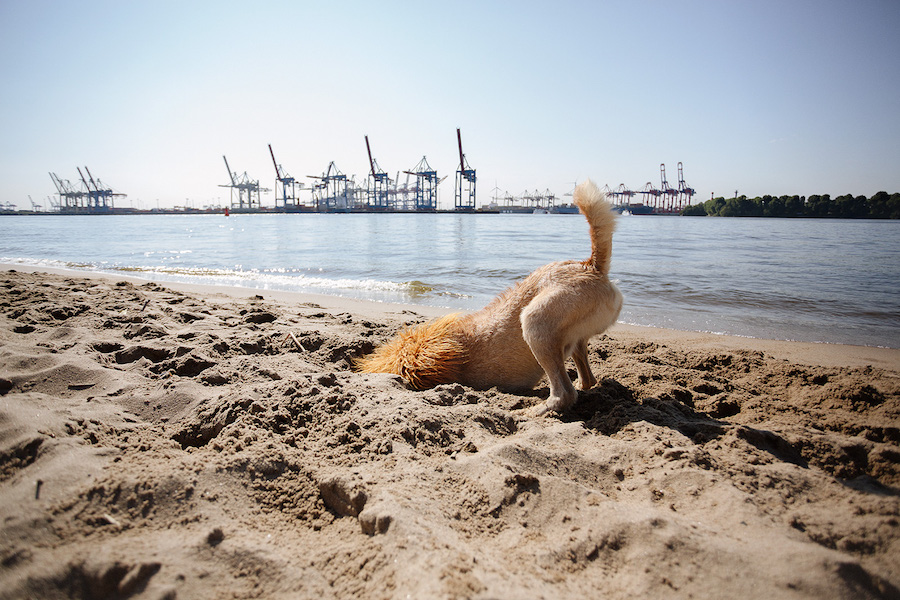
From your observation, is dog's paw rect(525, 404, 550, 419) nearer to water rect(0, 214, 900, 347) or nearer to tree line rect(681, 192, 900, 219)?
water rect(0, 214, 900, 347)

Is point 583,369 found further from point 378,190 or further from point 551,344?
point 378,190

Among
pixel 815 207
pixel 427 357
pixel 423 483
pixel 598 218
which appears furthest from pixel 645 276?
pixel 815 207

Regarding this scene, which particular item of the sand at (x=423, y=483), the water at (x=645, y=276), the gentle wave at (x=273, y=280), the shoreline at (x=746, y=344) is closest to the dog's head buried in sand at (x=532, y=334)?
the sand at (x=423, y=483)

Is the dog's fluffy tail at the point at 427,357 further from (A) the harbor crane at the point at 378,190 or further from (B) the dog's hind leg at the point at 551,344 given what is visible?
(A) the harbor crane at the point at 378,190

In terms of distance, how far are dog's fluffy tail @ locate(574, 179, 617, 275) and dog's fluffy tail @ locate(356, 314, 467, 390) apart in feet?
4.53

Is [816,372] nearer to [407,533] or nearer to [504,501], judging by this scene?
[504,501]

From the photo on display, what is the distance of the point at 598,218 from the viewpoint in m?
3.16

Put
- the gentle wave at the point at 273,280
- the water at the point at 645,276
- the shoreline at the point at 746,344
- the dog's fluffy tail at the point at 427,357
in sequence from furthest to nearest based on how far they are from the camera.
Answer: the gentle wave at the point at 273,280, the water at the point at 645,276, the shoreline at the point at 746,344, the dog's fluffy tail at the point at 427,357

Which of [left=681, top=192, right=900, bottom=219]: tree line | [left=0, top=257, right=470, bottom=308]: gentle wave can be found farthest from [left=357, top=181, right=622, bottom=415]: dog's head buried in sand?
[left=681, top=192, right=900, bottom=219]: tree line

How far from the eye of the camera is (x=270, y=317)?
5.49 metres

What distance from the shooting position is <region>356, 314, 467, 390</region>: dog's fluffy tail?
3.63m

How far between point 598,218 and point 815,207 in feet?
254

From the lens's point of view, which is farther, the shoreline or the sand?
the shoreline

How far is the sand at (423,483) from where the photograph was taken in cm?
141
